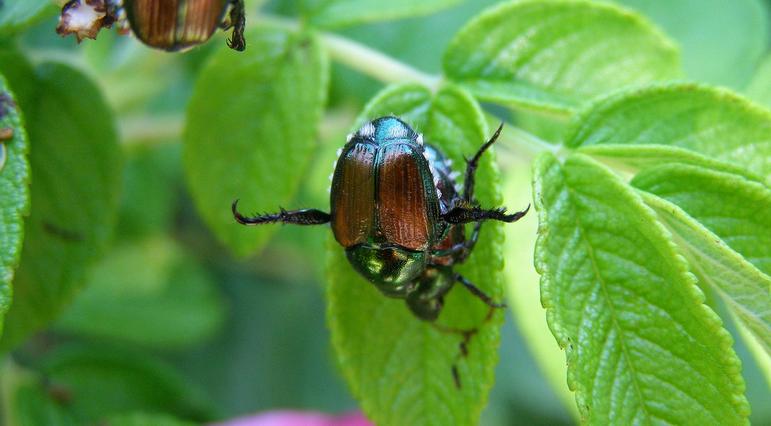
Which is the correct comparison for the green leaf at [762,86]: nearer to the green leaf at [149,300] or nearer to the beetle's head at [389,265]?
the beetle's head at [389,265]

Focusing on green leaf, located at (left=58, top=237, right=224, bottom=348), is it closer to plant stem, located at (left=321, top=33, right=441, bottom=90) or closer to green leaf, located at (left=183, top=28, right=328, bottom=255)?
green leaf, located at (left=183, top=28, right=328, bottom=255)

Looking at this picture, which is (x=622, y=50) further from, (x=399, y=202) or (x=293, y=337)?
(x=293, y=337)

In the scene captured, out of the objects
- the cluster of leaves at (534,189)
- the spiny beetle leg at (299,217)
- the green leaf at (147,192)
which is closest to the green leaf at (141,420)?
the cluster of leaves at (534,189)

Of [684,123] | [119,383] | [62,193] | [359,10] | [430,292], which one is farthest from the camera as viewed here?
[119,383]

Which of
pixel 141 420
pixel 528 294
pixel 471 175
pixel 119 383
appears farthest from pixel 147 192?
pixel 471 175

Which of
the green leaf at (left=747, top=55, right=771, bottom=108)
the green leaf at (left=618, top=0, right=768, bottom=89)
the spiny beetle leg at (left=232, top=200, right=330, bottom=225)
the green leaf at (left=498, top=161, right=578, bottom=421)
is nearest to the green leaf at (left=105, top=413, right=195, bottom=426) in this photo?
the spiny beetle leg at (left=232, top=200, right=330, bottom=225)

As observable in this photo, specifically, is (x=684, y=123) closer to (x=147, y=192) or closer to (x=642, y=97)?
(x=642, y=97)

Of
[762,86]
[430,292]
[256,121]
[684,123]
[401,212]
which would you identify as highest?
[762,86]

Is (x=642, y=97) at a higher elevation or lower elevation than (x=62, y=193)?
higher
